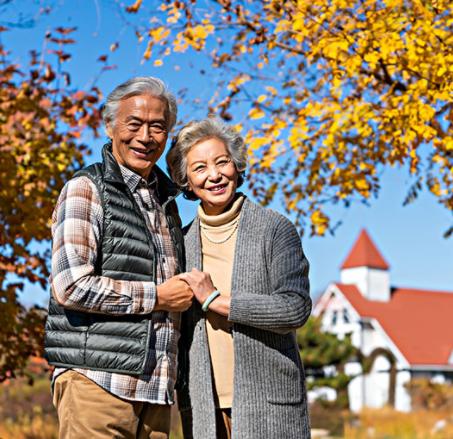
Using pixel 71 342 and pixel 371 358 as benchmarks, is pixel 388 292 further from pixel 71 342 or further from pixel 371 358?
pixel 71 342

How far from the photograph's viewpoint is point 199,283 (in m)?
2.91

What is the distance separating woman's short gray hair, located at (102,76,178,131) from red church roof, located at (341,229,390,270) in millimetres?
37515

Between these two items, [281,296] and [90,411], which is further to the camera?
[281,296]

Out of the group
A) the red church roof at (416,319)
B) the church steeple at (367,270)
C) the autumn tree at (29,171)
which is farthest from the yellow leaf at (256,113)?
the church steeple at (367,270)

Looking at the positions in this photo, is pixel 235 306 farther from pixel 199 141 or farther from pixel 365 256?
pixel 365 256

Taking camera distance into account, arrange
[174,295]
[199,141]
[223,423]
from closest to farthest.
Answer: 1. [174,295]
2. [223,423]
3. [199,141]

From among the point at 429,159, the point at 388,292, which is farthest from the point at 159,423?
the point at 388,292

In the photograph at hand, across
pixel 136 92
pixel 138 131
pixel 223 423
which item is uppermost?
pixel 136 92

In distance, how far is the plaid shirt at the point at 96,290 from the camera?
2678mm

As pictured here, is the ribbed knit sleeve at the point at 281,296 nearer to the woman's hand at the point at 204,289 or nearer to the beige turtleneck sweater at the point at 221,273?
the woman's hand at the point at 204,289

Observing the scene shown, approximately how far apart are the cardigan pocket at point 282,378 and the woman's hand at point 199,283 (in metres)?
0.37

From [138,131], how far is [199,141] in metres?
0.35

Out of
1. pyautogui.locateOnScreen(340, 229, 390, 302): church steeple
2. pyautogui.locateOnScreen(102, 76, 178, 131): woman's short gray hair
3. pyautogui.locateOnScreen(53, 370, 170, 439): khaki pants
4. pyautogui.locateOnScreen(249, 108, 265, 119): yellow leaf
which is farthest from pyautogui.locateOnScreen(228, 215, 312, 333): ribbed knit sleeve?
pyautogui.locateOnScreen(340, 229, 390, 302): church steeple

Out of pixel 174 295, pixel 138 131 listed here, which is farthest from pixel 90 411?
pixel 138 131
